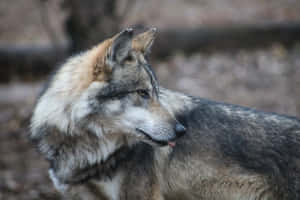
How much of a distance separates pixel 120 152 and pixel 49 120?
82cm

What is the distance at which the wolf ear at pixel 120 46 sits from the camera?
311 cm

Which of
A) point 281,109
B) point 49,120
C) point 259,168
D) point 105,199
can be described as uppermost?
point 49,120

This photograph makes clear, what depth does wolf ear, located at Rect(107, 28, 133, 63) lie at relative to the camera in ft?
10.2

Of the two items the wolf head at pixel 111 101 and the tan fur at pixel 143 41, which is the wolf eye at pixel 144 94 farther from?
the tan fur at pixel 143 41

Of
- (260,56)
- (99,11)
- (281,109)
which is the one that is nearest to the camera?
(99,11)

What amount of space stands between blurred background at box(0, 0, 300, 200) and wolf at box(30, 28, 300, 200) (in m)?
2.80

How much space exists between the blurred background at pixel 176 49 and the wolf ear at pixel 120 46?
3.54 meters

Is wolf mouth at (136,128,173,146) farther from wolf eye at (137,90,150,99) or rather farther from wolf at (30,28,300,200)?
wolf eye at (137,90,150,99)

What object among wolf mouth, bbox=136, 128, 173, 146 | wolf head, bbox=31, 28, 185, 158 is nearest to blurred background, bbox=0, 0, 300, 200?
wolf head, bbox=31, 28, 185, 158

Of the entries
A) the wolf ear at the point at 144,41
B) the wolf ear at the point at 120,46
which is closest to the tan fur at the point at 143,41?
the wolf ear at the point at 144,41

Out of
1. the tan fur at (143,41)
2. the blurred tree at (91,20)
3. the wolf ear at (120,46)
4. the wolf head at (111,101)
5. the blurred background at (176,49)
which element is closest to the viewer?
the wolf ear at (120,46)

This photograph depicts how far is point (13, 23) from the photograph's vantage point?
439 inches

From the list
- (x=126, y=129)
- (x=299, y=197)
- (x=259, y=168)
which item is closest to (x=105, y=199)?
(x=126, y=129)

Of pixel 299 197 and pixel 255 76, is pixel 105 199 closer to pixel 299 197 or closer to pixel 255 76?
pixel 299 197
